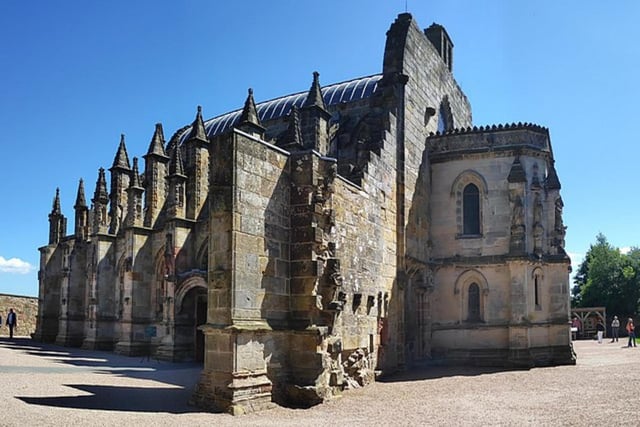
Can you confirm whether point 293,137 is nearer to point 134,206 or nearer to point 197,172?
point 197,172

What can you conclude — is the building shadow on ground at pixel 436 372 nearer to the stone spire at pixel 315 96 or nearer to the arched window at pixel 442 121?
the stone spire at pixel 315 96

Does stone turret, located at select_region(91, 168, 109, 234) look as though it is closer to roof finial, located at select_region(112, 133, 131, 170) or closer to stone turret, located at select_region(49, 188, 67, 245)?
roof finial, located at select_region(112, 133, 131, 170)

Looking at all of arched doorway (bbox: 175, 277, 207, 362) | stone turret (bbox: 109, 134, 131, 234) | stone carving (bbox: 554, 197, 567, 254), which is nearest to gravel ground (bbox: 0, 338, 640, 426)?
arched doorway (bbox: 175, 277, 207, 362)

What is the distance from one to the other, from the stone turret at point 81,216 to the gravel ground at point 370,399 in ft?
40.9

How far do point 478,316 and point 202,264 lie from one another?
9.44m

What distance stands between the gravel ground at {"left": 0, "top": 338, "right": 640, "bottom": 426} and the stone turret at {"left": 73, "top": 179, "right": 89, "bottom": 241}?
40.9ft

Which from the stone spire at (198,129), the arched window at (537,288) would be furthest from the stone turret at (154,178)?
the arched window at (537,288)

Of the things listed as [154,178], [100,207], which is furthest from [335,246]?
[100,207]

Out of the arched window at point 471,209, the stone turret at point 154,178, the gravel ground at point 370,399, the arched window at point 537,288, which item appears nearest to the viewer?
the gravel ground at point 370,399

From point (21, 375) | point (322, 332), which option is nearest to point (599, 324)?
point (322, 332)

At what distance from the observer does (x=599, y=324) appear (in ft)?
123

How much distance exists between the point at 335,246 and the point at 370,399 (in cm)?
316

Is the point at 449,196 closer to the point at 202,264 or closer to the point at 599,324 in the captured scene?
the point at 202,264

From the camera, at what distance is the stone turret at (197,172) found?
73.0 ft
